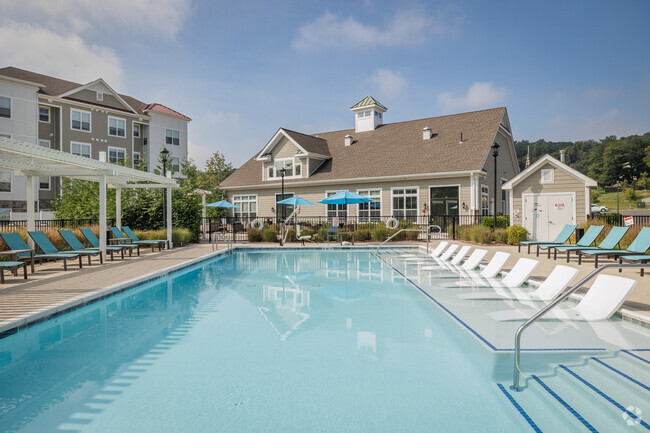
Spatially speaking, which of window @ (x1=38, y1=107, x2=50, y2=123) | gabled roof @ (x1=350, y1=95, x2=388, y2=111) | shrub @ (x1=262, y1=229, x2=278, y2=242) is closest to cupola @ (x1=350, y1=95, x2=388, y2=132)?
gabled roof @ (x1=350, y1=95, x2=388, y2=111)

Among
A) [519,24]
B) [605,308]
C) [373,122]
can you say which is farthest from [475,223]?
[605,308]

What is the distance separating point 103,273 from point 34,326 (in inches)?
176

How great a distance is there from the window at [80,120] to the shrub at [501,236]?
3092 centimetres

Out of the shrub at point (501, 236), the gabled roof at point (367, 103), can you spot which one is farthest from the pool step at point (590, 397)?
the gabled roof at point (367, 103)

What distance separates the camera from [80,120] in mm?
31625

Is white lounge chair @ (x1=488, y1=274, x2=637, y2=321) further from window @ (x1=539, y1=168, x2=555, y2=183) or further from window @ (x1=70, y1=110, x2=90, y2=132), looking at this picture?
window @ (x1=70, y1=110, x2=90, y2=132)

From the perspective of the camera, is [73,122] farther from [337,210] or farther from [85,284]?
[85,284]

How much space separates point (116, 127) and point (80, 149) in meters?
3.74

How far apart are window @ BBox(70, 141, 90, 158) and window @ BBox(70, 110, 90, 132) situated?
3.98ft

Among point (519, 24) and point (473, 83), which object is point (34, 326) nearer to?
point (519, 24)

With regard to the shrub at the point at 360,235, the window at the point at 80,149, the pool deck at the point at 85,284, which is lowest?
the pool deck at the point at 85,284

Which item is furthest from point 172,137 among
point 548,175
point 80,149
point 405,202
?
point 548,175

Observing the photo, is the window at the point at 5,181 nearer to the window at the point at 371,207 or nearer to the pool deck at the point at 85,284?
the pool deck at the point at 85,284

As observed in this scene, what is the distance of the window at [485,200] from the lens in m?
22.2
